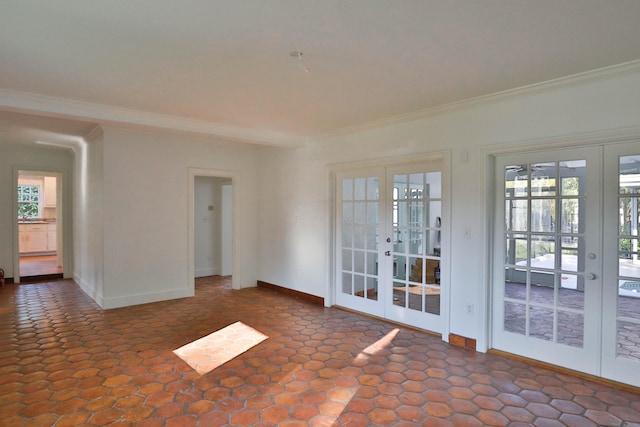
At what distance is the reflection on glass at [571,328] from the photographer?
10.6 ft

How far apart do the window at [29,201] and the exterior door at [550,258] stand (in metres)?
13.2

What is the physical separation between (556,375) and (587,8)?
284 centimetres

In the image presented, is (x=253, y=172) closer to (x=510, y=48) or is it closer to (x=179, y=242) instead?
(x=179, y=242)

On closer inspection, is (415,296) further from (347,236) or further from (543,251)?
(543,251)

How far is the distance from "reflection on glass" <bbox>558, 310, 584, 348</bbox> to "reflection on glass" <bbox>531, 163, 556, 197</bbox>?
109cm

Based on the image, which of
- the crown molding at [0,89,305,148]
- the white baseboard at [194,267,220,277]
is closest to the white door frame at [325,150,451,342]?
the crown molding at [0,89,305,148]

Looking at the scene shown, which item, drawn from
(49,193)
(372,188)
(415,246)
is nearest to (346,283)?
(415,246)

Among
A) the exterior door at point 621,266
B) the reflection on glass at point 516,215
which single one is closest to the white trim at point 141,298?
the reflection on glass at point 516,215

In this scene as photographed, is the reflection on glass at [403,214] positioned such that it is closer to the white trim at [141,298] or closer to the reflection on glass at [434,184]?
the reflection on glass at [434,184]

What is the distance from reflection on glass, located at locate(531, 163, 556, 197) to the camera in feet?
11.1

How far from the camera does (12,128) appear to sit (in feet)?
17.7

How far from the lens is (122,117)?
414 centimetres

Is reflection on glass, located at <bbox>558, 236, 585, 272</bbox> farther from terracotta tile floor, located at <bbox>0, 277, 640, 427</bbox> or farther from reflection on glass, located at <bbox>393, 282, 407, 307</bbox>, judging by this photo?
reflection on glass, located at <bbox>393, 282, 407, 307</bbox>

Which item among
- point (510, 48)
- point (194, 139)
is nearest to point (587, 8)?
point (510, 48)
